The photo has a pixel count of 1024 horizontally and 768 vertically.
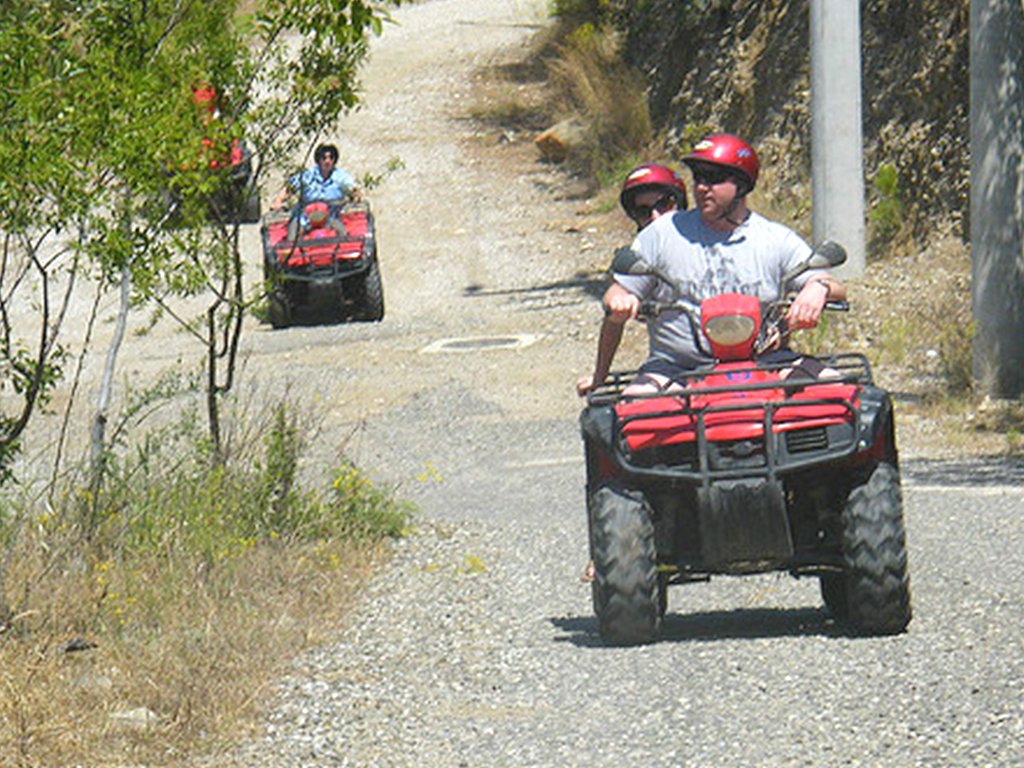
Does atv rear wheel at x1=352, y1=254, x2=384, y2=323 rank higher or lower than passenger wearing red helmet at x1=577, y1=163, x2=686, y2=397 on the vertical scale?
higher

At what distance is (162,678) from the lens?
785 cm

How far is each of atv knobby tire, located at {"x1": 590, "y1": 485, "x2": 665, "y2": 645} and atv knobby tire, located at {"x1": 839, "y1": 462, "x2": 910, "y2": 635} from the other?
702mm

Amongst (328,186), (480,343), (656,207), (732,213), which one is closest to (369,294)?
(328,186)

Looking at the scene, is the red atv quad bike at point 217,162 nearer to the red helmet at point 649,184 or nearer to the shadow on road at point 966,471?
the red helmet at point 649,184

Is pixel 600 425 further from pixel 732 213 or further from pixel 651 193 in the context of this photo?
pixel 651 193

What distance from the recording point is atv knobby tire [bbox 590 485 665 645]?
8.18 meters

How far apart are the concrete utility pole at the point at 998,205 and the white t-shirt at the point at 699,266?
9.21 meters

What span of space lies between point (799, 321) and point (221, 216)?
4939 millimetres

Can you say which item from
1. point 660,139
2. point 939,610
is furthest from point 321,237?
point 939,610

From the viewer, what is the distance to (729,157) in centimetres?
838

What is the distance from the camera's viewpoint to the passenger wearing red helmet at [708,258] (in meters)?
8.39

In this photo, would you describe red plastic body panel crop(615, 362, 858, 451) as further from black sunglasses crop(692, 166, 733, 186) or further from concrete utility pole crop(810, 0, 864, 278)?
concrete utility pole crop(810, 0, 864, 278)

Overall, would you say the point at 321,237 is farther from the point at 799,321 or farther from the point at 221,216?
the point at 799,321

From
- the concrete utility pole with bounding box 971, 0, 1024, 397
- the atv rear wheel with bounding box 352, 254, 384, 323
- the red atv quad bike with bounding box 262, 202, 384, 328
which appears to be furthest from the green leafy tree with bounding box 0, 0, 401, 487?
the atv rear wheel with bounding box 352, 254, 384, 323
